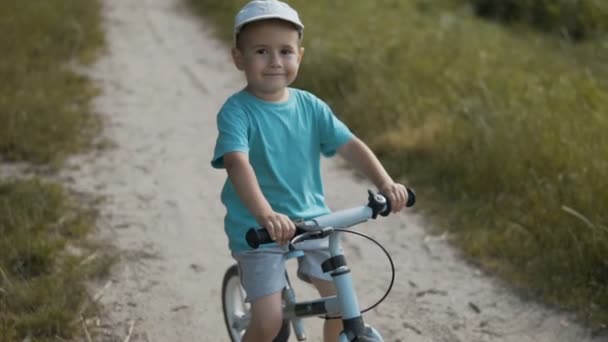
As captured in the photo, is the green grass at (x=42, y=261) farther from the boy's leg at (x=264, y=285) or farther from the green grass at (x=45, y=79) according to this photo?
the boy's leg at (x=264, y=285)

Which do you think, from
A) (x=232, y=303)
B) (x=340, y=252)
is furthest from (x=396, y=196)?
(x=232, y=303)

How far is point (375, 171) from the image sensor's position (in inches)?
118

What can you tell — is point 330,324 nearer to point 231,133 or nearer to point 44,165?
point 231,133

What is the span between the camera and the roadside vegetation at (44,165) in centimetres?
406

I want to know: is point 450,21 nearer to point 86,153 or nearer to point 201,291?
point 86,153

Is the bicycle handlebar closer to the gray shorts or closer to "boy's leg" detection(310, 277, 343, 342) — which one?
the gray shorts

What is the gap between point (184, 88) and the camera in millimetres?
8133

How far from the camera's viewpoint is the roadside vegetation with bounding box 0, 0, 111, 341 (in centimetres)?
406

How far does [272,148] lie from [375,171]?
344 mm

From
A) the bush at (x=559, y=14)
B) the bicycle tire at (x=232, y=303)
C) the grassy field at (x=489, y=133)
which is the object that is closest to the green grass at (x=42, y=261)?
the bicycle tire at (x=232, y=303)

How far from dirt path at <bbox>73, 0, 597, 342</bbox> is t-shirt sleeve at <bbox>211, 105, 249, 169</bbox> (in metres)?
1.34

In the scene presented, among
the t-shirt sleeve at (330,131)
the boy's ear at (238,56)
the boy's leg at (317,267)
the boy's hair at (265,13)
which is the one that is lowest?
the boy's leg at (317,267)

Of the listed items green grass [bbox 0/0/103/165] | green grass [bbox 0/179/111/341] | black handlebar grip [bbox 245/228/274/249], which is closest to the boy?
black handlebar grip [bbox 245/228/274/249]

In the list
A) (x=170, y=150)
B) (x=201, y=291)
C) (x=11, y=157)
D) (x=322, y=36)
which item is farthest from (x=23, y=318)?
(x=322, y=36)
